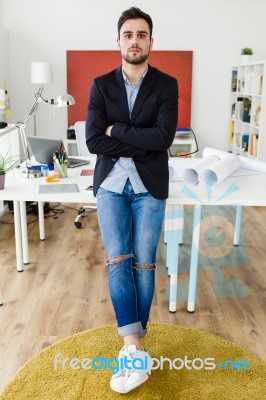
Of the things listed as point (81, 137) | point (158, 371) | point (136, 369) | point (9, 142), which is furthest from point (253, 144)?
point (136, 369)

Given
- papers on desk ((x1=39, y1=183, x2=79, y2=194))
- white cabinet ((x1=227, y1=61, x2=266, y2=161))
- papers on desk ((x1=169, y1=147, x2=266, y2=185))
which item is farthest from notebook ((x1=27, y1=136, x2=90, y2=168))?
white cabinet ((x1=227, y1=61, x2=266, y2=161))

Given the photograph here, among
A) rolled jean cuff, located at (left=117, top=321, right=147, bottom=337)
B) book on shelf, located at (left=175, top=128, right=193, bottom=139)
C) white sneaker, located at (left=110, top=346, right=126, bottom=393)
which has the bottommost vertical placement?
white sneaker, located at (left=110, top=346, right=126, bottom=393)

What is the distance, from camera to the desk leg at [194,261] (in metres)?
2.50

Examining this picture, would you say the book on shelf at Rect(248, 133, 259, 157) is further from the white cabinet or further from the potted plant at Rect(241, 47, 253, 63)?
the potted plant at Rect(241, 47, 253, 63)

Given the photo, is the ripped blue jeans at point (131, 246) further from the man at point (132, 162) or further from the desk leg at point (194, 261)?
the desk leg at point (194, 261)

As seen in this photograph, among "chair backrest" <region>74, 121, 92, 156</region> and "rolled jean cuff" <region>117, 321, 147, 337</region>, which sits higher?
"chair backrest" <region>74, 121, 92, 156</region>

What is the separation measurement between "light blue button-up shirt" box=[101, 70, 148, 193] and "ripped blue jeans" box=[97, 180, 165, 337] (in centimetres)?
3

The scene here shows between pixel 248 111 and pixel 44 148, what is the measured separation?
3.52 meters

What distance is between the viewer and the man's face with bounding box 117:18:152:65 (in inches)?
79.5

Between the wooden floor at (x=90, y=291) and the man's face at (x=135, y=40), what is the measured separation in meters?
1.40

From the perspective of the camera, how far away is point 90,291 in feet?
9.40

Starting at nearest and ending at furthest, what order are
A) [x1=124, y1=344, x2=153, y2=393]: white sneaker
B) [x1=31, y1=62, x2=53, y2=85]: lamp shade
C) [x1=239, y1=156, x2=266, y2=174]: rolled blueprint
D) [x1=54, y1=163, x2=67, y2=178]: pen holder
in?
[x1=124, y1=344, x2=153, y2=393]: white sneaker < [x1=54, y1=163, x2=67, y2=178]: pen holder < [x1=239, y1=156, x2=266, y2=174]: rolled blueprint < [x1=31, y1=62, x2=53, y2=85]: lamp shade

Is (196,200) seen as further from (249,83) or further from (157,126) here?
(249,83)

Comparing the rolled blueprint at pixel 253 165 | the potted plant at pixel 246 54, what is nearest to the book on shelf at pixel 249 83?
the potted plant at pixel 246 54
